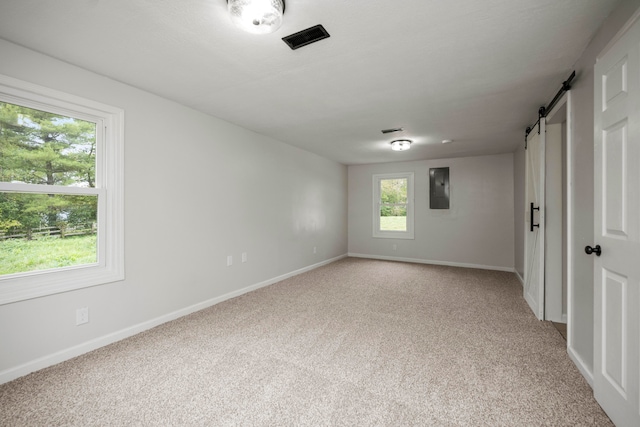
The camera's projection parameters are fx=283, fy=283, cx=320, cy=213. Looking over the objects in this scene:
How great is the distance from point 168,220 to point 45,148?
1138 millimetres

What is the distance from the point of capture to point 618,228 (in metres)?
1.52

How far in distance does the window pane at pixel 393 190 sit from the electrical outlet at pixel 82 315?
5833 millimetres

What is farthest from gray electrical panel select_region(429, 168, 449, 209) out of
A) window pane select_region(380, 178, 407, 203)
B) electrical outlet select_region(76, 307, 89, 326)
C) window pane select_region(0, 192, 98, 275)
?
electrical outlet select_region(76, 307, 89, 326)

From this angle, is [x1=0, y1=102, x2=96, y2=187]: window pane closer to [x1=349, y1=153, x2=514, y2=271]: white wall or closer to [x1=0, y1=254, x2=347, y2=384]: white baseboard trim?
[x1=0, y1=254, x2=347, y2=384]: white baseboard trim

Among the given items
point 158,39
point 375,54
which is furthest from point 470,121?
point 158,39

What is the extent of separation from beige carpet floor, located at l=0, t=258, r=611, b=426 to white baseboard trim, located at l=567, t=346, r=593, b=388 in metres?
0.04

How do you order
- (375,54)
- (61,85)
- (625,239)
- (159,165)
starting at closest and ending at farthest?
1. (625,239)
2. (375,54)
3. (61,85)
4. (159,165)

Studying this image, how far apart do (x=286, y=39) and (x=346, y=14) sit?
1.49 feet

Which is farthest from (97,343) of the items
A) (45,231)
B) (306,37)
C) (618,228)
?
(618,228)

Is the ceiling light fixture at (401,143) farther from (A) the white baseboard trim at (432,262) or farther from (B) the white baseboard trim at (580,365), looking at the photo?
(B) the white baseboard trim at (580,365)

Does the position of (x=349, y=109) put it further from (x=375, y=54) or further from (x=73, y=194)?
(x=73, y=194)

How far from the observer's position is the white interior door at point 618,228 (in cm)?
139

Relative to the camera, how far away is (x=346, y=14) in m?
1.68

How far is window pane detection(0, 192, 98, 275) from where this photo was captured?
2088mm
